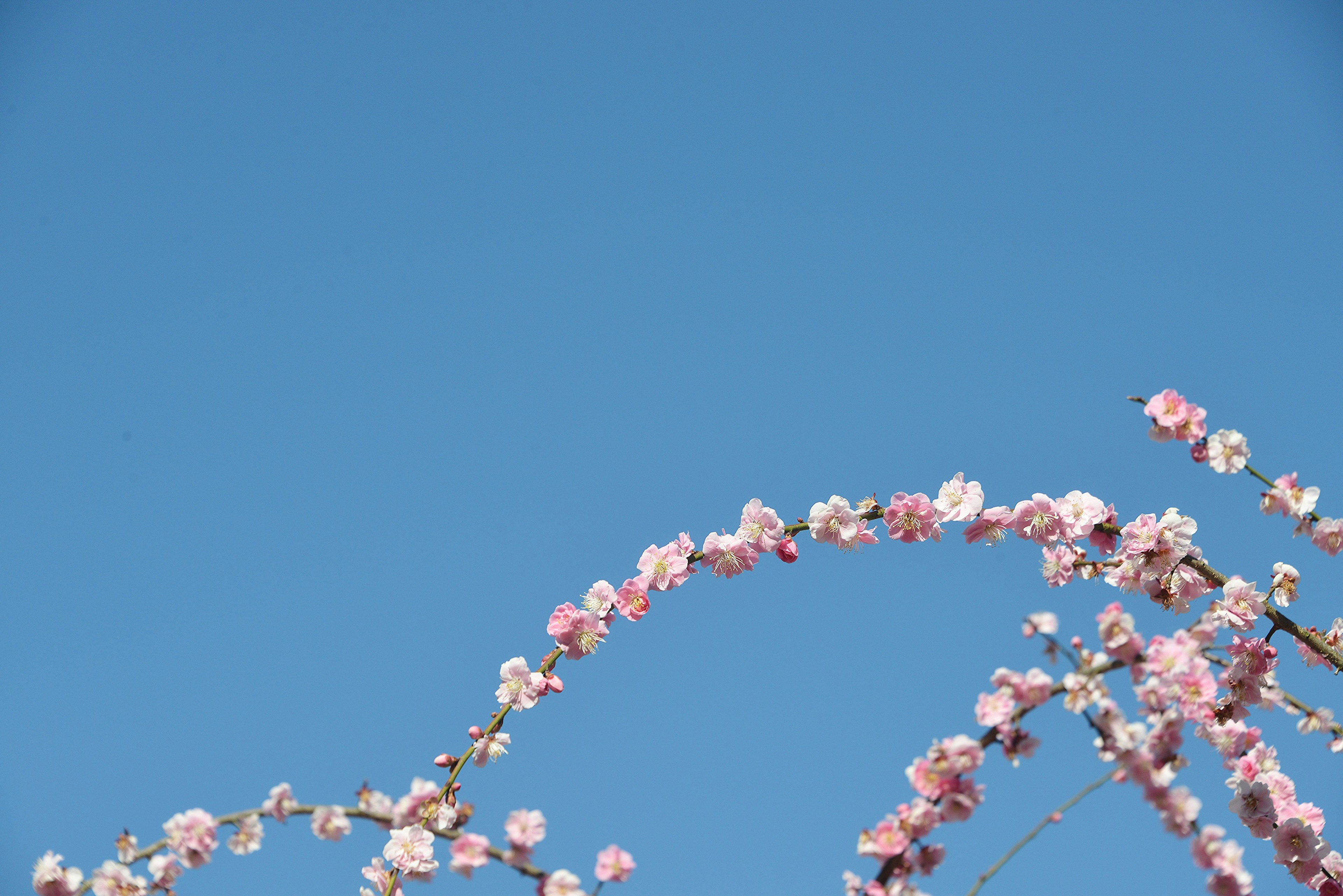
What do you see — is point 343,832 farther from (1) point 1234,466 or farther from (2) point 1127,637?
(1) point 1234,466

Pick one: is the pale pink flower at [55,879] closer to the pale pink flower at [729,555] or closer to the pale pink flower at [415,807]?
the pale pink flower at [415,807]

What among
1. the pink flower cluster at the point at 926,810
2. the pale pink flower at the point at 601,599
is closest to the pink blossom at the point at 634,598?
the pale pink flower at the point at 601,599

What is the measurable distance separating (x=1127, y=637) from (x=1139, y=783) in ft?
1.74

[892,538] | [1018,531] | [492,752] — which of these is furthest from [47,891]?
[1018,531]

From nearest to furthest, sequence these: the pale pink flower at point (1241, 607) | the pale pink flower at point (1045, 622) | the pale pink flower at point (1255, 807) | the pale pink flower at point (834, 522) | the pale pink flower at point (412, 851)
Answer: the pale pink flower at point (1045, 622), the pale pink flower at point (412, 851), the pale pink flower at point (1255, 807), the pale pink flower at point (1241, 607), the pale pink flower at point (834, 522)

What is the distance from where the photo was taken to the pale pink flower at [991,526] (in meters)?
4.48

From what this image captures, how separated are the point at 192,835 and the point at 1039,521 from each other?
4188 mm

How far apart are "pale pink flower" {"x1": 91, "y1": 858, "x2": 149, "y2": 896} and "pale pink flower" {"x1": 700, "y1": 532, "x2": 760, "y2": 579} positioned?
290 cm

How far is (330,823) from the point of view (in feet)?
11.8

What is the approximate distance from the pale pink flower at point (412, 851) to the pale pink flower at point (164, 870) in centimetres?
92

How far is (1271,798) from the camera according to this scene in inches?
150

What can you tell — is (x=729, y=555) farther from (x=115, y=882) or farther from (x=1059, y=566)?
(x=115, y=882)

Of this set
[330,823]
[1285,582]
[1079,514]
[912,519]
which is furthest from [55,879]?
[1285,582]

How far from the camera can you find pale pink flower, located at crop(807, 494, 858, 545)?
4.47 metres
